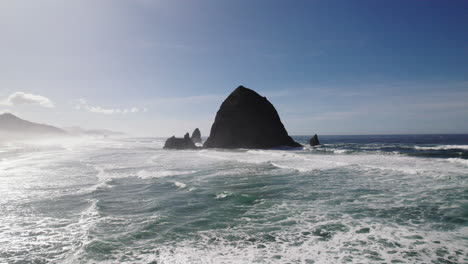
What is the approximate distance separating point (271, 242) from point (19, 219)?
1126cm

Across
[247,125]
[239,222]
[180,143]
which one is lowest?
[239,222]

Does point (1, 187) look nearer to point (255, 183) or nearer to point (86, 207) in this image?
point (86, 207)

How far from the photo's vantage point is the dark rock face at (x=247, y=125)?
73.1 m

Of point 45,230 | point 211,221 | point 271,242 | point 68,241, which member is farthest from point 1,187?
point 271,242

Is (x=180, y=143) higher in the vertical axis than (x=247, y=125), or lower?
lower

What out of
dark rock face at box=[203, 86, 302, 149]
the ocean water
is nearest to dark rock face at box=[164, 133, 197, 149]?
dark rock face at box=[203, 86, 302, 149]

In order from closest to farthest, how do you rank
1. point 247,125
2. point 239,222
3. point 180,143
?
1. point 239,222
2. point 180,143
3. point 247,125

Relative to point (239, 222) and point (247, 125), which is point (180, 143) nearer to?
point (247, 125)

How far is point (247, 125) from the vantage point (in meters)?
75.5

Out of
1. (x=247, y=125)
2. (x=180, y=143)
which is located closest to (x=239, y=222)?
(x=180, y=143)

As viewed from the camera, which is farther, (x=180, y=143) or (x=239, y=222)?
(x=180, y=143)

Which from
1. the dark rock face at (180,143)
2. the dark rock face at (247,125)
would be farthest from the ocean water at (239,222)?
the dark rock face at (247,125)

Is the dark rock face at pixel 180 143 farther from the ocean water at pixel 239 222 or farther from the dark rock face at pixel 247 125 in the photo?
the ocean water at pixel 239 222

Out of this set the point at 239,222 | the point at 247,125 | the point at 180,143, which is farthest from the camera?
the point at 247,125
